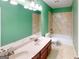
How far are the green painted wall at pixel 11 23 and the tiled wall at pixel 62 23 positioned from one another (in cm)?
500

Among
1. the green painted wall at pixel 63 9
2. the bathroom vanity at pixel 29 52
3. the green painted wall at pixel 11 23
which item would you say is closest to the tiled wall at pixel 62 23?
the green painted wall at pixel 63 9

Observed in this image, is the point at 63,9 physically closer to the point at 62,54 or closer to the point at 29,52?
the point at 62,54

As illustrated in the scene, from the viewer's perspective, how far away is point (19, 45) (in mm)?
2262

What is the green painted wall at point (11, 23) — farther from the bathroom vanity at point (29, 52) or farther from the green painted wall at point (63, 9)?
the green painted wall at point (63, 9)

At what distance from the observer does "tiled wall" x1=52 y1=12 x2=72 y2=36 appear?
684cm

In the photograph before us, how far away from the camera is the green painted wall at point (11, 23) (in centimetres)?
171

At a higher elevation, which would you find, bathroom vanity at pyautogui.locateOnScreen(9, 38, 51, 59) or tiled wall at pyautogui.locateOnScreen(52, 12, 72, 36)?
tiled wall at pyautogui.locateOnScreen(52, 12, 72, 36)

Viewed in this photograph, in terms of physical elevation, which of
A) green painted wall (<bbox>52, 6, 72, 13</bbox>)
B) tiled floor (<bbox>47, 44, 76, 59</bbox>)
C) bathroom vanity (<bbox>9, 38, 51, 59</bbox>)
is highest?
green painted wall (<bbox>52, 6, 72, 13</bbox>)

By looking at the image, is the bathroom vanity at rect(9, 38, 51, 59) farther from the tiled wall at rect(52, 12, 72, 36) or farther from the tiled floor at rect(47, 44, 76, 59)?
the tiled wall at rect(52, 12, 72, 36)

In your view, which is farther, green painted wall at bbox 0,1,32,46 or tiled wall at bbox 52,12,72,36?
tiled wall at bbox 52,12,72,36

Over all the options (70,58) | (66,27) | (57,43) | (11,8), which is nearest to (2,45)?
(11,8)

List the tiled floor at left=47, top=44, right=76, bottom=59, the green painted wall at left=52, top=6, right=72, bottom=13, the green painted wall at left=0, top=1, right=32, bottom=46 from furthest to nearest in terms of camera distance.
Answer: the green painted wall at left=52, top=6, right=72, bottom=13 < the tiled floor at left=47, top=44, right=76, bottom=59 < the green painted wall at left=0, top=1, right=32, bottom=46

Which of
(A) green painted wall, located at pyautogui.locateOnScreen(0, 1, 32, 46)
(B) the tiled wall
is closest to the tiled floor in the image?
(A) green painted wall, located at pyautogui.locateOnScreen(0, 1, 32, 46)

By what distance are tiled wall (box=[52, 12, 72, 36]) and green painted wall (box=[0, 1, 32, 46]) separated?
197 inches
